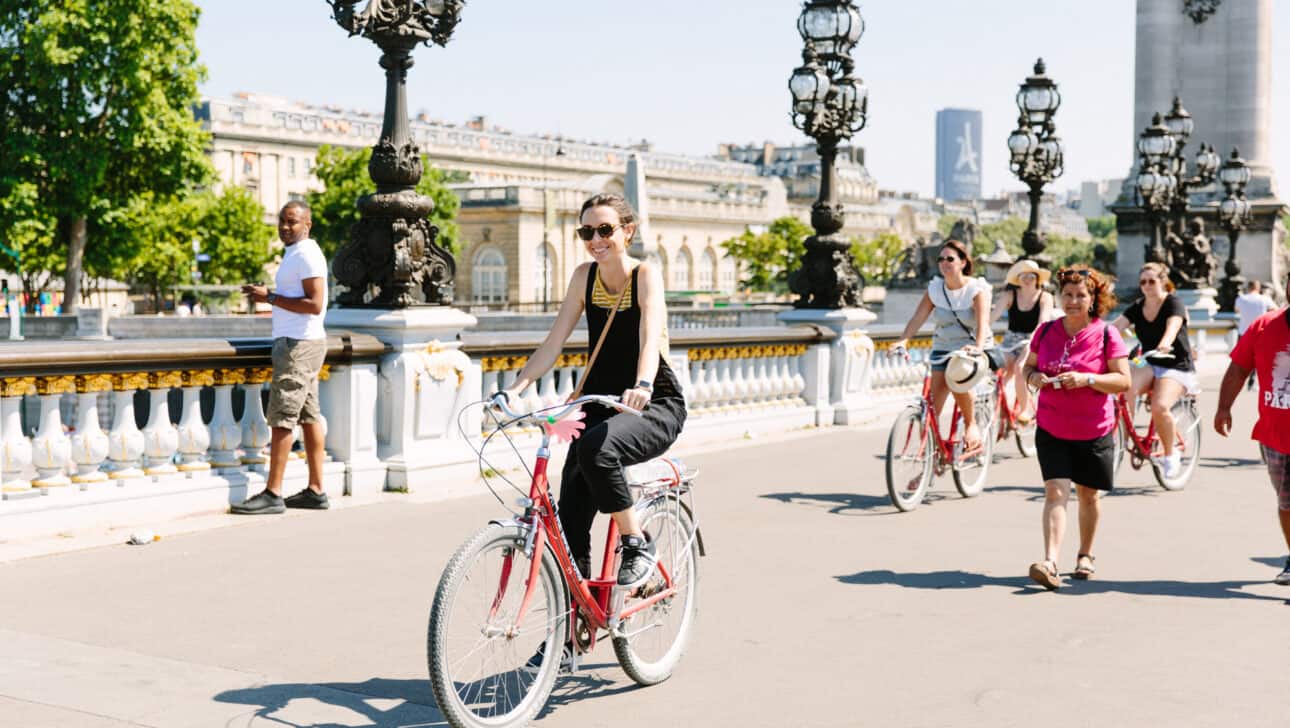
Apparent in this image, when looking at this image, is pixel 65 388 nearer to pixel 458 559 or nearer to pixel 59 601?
pixel 59 601

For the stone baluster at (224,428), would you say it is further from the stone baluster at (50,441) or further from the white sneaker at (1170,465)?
the white sneaker at (1170,465)

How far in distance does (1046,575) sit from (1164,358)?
16.3ft

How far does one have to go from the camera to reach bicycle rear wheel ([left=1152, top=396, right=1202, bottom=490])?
1277 centimetres

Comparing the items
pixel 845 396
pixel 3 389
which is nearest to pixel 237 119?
pixel 845 396

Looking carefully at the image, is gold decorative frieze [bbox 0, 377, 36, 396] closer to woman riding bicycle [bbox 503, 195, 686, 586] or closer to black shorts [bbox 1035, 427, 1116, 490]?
woman riding bicycle [bbox 503, 195, 686, 586]

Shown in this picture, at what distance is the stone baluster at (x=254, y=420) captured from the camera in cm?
1066

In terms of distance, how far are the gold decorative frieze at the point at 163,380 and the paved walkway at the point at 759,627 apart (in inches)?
39.3

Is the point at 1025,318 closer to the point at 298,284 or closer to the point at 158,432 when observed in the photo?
the point at 298,284

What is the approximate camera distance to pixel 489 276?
376 ft

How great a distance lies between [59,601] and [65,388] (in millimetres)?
2070

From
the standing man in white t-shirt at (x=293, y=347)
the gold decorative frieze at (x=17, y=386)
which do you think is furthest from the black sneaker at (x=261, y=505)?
the gold decorative frieze at (x=17, y=386)

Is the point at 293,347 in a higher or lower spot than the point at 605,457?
higher

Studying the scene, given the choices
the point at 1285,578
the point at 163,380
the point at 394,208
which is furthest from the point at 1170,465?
the point at 163,380

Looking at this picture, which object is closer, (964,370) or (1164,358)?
(964,370)
